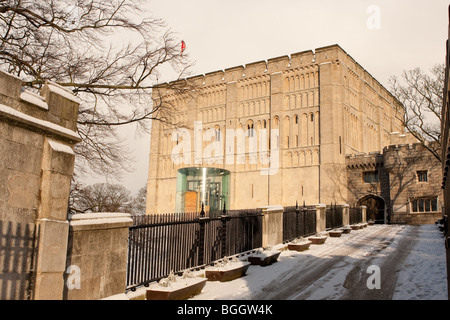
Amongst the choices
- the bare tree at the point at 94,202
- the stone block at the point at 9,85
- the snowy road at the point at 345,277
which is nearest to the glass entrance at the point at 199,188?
the bare tree at the point at 94,202

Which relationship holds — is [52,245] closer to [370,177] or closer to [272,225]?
[272,225]

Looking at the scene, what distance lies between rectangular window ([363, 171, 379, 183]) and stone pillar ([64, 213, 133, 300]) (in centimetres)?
3152

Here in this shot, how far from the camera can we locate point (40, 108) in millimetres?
5008

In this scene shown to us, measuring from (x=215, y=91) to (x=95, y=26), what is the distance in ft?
118

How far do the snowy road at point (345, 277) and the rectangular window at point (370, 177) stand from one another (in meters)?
22.5

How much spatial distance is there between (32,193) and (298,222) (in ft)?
38.9

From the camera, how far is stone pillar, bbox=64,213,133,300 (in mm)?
5133

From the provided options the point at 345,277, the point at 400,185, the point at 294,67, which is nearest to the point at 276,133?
the point at 294,67

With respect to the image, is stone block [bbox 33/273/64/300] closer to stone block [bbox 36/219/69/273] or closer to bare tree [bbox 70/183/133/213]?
stone block [bbox 36/219/69/273]

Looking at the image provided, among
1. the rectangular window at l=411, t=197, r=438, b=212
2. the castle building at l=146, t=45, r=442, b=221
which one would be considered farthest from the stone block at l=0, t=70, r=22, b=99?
the rectangular window at l=411, t=197, r=438, b=212

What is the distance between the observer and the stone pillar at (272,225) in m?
11.9

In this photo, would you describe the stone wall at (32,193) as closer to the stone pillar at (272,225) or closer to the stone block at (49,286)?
the stone block at (49,286)

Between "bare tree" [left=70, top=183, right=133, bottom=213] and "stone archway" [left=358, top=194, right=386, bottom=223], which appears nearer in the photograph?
"bare tree" [left=70, top=183, right=133, bottom=213]
